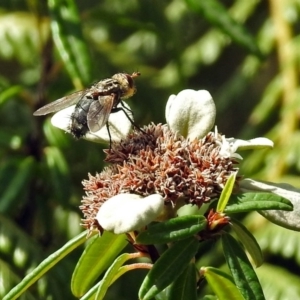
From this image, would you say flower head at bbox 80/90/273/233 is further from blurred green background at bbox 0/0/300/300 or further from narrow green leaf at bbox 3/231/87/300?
blurred green background at bbox 0/0/300/300

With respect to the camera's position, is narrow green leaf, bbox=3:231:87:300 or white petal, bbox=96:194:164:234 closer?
white petal, bbox=96:194:164:234

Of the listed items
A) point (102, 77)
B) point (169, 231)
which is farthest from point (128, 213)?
point (102, 77)

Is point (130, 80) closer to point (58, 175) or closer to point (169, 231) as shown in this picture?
point (169, 231)

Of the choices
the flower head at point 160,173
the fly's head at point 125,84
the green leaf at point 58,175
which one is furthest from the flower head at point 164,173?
the green leaf at point 58,175

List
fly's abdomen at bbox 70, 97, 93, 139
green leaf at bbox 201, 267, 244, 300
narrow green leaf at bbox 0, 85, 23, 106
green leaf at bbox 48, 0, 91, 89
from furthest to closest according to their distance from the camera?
narrow green leaf at bbox 0, 85, 23, 106 → green leaf at bbox 48, 0, 91, 89 → fly's abdomen at bbox 70, 97, 93, 139 → green leaf at bbox 201, 267, 244, 300

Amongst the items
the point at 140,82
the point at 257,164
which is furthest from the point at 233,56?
the point at 257,164

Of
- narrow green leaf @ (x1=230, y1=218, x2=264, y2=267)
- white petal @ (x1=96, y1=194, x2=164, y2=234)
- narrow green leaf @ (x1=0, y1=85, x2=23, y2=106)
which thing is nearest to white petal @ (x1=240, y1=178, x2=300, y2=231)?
narrow green leaf @ (x1=230, y1=218, x2=264, y2=267)

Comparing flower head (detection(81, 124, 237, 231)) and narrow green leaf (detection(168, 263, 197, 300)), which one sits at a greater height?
flower head (detection(81, 124, 237, 231))
